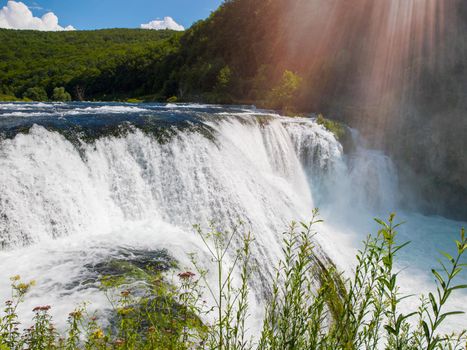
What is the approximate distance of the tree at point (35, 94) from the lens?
47.5m

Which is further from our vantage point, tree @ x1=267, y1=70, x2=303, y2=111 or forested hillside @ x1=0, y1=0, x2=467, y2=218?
tree @ x1=267, y1=70, x2=303, y2=111

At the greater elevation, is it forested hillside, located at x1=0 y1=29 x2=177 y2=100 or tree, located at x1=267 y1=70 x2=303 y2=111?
forested hillside, located at x1=0 y1=29 x2=177 y2=100

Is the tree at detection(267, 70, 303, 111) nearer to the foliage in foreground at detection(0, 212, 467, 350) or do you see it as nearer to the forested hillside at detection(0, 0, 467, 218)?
the forested hillside at detection(0, 0, 467, 218)

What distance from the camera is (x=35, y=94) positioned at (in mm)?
47969

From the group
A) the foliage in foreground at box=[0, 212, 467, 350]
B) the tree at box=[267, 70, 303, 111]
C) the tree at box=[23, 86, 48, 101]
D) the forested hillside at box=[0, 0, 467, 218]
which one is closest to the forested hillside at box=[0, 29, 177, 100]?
the tree at box=[23, 86, 48, 101]

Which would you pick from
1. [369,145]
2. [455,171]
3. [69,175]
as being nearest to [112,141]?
[69,175]

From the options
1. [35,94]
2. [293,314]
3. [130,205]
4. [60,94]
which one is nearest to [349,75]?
[130,205]

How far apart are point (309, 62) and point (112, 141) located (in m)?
22.8

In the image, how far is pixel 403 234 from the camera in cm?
1352

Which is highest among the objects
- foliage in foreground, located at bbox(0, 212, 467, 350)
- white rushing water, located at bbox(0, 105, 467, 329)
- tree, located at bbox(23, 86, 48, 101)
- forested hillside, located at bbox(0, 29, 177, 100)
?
forested hillside, located at bbox(0, 29, 177, 100)

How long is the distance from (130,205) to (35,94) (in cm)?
4883

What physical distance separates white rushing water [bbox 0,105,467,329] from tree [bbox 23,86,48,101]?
45.2m

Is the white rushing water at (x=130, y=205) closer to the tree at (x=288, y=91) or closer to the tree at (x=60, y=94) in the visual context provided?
the tree at (x=288, y=91)

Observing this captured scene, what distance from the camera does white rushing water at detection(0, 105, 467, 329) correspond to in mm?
6047
